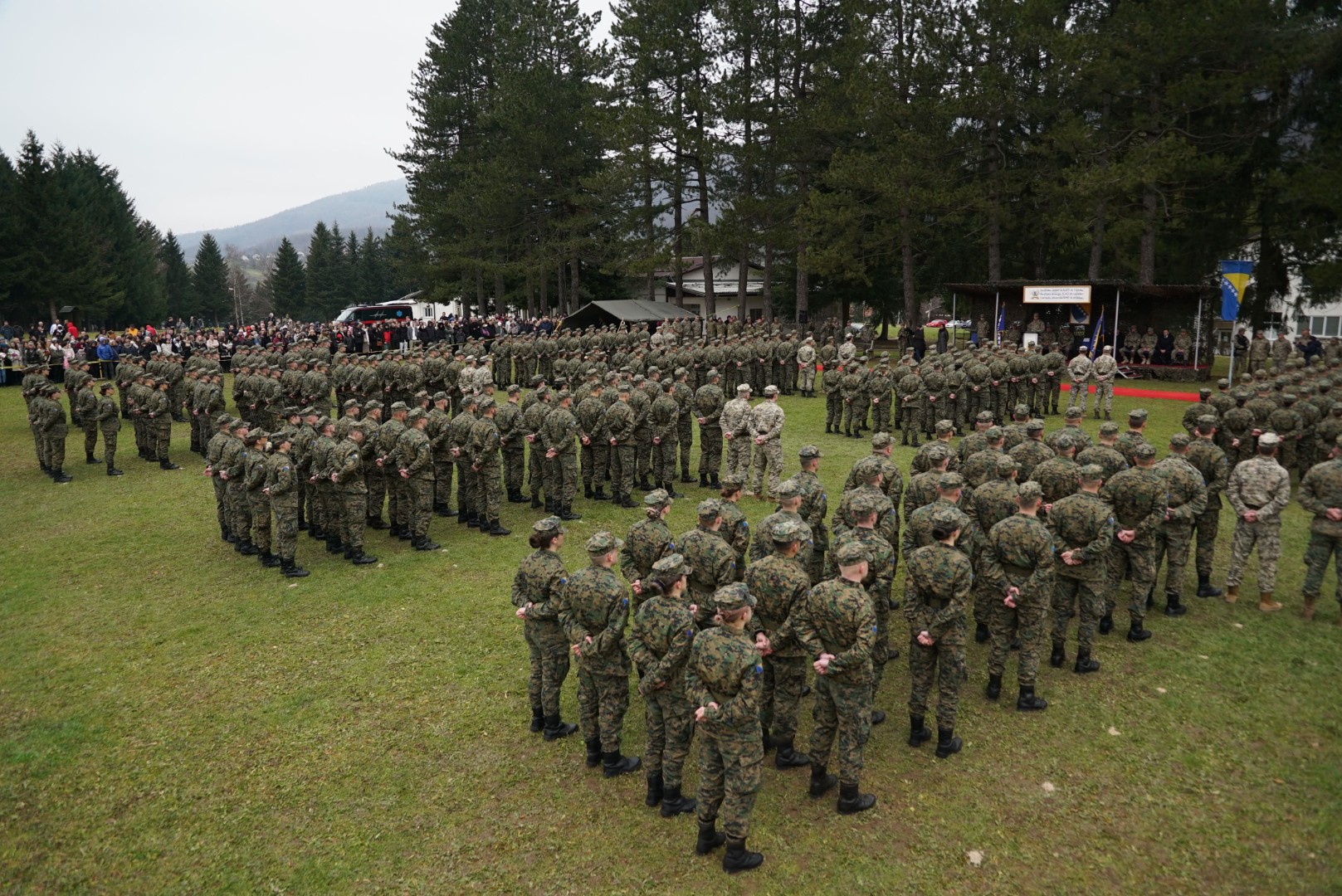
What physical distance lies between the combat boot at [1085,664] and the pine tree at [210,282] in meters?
87.0

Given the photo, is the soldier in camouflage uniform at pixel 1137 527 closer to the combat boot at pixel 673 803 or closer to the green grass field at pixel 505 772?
the green grass field at pixel 505 772

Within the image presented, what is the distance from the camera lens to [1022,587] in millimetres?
7711

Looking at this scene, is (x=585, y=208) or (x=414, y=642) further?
(x=585, y=208)

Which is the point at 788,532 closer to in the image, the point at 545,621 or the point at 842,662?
the point at 842,662

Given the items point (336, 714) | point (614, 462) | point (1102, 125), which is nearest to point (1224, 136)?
point (1102, 125)

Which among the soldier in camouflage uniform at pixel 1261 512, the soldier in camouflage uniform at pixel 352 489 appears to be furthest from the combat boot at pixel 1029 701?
the soldier in camouflage uniform at pixel 352 489

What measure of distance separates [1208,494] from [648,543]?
7409mm

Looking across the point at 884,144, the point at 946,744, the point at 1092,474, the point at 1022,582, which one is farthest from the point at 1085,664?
the point at 884,144

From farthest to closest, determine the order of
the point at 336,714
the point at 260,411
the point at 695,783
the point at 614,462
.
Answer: the point at 260,411, the point at 614,462, the point at 336,714, the point at 695,783

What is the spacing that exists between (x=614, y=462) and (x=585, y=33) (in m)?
39.9

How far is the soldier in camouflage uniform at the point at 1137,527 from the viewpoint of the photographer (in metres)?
8.89

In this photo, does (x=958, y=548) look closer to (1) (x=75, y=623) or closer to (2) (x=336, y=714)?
(2) (x=336, y=714)

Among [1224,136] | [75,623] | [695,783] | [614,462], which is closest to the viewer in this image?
[695,783]

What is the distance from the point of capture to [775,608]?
6.96 meters
